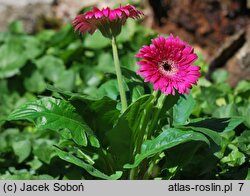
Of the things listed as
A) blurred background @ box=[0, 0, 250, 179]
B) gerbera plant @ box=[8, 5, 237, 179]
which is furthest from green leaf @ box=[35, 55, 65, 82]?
gerbera plant @ box=[8, 5, 237, 179]

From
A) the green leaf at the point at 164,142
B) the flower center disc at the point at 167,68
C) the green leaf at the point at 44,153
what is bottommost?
the green leaf at the point at 164,142

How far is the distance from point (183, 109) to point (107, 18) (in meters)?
0.65

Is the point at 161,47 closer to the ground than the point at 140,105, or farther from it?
farther from it

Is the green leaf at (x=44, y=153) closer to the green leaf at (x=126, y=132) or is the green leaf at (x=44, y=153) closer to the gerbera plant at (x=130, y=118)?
the gerbera plant at (x=130, y=118)

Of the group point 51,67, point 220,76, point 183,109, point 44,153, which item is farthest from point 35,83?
point 183,109

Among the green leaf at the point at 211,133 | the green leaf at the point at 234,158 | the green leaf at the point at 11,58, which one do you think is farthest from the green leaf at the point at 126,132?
the green leaf at the point at 11,58

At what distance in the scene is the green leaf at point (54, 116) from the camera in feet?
8.06

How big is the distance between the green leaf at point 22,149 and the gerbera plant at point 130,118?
1.89ft

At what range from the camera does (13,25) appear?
4.52 metres

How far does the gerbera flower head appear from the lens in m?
2.38

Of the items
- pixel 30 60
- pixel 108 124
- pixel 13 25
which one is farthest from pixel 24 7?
pixel 108 124

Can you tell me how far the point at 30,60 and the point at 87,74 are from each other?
1.47 ft

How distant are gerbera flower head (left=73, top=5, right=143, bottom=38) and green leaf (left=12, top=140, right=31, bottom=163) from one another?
100cm
